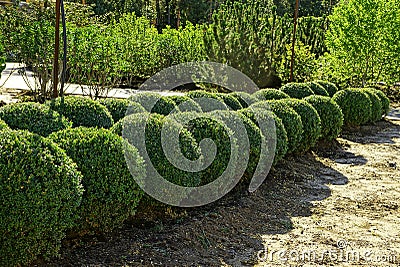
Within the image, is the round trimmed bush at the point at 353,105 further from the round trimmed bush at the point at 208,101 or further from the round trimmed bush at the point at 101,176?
the round trimmed bush at the point at 101,176

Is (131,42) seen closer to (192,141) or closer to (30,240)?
(192,141)

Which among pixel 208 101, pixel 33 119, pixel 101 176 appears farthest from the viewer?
pixel 208 101

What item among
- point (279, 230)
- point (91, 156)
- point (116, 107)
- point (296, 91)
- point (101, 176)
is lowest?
point (279, 230)

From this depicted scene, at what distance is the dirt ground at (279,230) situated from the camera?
12.4 feet

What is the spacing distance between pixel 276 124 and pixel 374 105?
507 centimetres

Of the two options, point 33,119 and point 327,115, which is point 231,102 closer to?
point 327,115

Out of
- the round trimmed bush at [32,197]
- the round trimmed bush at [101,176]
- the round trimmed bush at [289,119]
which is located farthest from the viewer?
the round trimmed bush at [289,119]

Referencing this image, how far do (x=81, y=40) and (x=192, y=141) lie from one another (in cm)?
525

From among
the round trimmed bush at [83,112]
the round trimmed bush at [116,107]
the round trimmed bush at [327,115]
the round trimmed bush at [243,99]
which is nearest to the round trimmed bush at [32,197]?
the round trimmed bush at [83,112]

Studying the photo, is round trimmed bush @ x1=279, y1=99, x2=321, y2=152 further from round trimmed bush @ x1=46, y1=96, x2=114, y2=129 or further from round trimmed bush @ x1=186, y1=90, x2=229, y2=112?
round trimmed bush @ x1=46, y1=96, x2=114, y2=129

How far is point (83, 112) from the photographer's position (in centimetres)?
481

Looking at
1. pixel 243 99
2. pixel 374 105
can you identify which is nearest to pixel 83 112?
pixel 243 99

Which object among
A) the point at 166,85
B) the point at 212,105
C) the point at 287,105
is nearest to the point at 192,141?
the point at 212,105

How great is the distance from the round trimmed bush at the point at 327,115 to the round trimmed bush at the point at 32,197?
5328 millimetres
